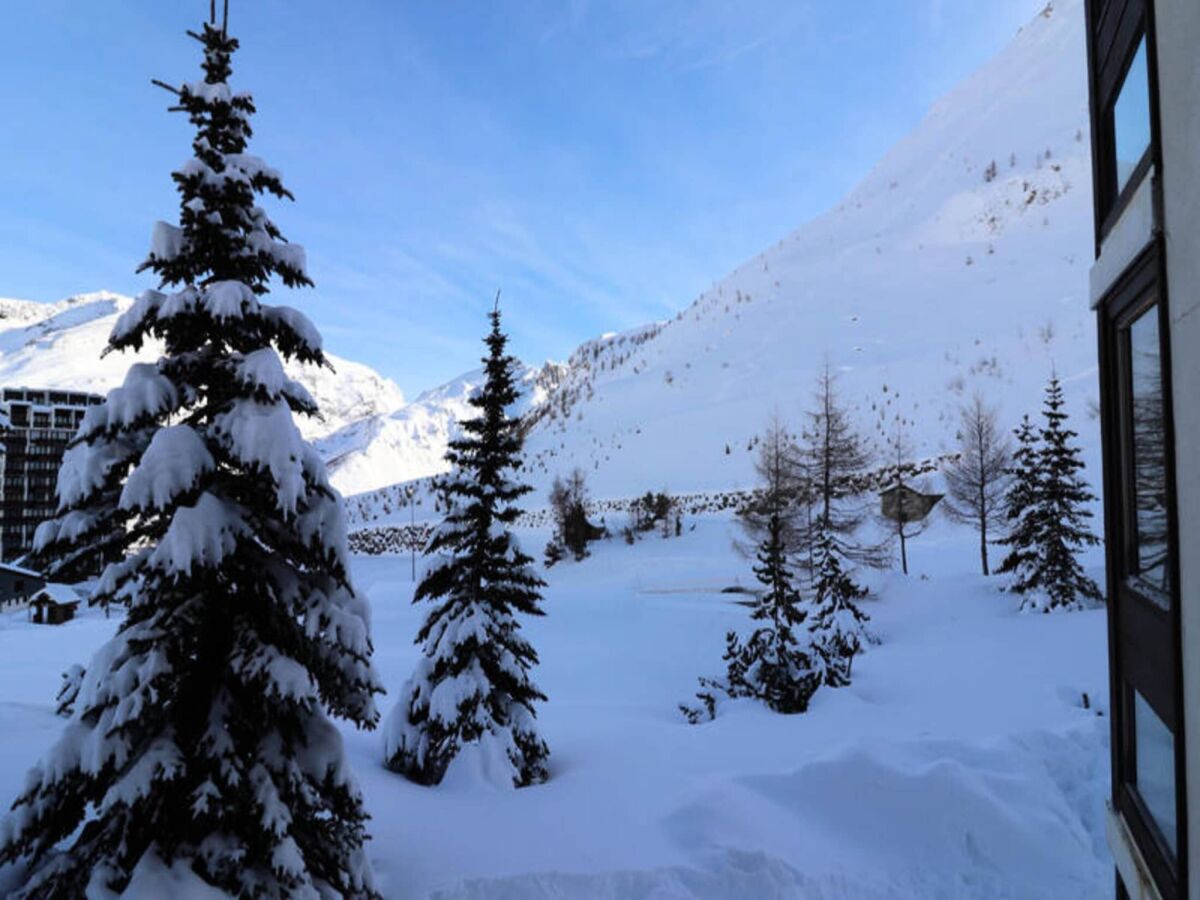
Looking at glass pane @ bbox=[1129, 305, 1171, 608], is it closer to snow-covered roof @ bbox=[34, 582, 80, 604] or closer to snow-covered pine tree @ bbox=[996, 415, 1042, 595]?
snow-covered pine tree @ bbox=[996, 415, 1042, 595]

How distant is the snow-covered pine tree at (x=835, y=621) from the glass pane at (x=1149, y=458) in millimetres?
10621

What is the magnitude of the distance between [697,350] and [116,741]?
76.3 meters

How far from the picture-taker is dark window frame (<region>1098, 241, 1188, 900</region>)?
14.0 feet

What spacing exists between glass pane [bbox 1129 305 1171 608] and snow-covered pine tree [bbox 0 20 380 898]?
6366 mm

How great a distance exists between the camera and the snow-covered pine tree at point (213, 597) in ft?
14.6

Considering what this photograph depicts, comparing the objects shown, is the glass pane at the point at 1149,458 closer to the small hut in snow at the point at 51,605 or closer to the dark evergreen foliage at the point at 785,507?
the dark evergreen foliage at the point at 785,507

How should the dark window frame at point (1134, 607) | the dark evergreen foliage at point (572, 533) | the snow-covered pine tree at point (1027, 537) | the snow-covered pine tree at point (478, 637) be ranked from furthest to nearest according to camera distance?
the dark evergreen foliage at point (572, 533) → the snow-covered pine tree at point (1027, 537) → the snow-covered pine tree at point (478, 637) → the dark window frame at point (1134, 607)

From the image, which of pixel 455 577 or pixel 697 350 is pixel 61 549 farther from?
pixel 697 350

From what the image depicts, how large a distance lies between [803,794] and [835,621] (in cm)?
920

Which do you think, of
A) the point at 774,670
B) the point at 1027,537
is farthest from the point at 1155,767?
the point at 1027,537

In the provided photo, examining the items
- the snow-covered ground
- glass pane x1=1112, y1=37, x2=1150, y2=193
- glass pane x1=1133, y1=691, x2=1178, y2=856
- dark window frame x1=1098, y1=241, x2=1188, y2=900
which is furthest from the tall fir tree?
glass pane x1=1112, y1=37, x2=1150, y2=193

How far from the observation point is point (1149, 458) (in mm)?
5082

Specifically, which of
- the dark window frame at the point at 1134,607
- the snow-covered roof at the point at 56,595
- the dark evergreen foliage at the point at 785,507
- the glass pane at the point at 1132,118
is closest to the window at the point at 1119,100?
the glass pane at the point at 1132,118

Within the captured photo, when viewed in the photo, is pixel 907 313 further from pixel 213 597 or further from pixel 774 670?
pixel 213 597
